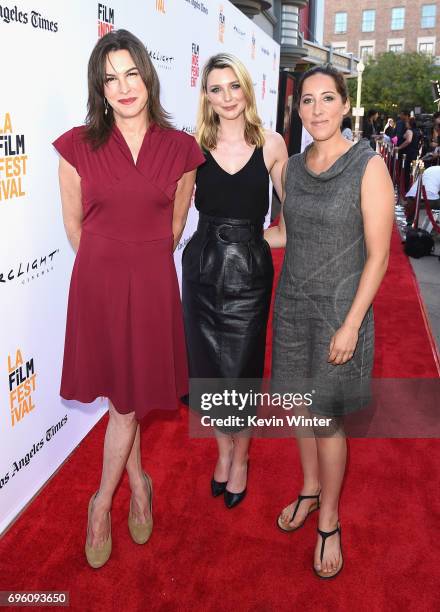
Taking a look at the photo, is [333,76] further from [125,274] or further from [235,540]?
[235,540]

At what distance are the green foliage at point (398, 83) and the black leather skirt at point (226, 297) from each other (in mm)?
42517

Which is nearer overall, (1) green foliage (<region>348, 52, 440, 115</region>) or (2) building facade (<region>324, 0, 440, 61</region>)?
(1) green foliage (<region>348, 52, 440, 115</region>)

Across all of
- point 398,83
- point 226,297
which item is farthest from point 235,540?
point 398,83

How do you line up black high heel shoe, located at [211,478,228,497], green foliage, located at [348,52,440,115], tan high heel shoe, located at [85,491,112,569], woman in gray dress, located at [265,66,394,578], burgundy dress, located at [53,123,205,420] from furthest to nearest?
green foliage, located at [348,52,440,115] → black high heel shoe, located at [211,478,228,497] → tan high heel shoe, located at [85,491,112,569] → burgundy dress, located at [53,123,205,420] → woman in gray dress, located at [265,66,394,578]

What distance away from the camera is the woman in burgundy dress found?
7.11ft

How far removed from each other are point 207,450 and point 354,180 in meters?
1.94

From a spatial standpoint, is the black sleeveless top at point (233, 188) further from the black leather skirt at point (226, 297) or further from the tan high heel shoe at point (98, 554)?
the tan high heel shoe at point (98, 554)

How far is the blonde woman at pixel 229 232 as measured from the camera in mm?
2547

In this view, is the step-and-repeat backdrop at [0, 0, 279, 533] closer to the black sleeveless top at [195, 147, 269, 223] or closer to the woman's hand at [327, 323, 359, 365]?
the black sleeveless top at [195, 147, 269, 223]

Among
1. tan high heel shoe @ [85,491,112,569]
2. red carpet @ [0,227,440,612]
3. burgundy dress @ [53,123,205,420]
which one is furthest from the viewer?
tan high heel shoe @ [85,491,112,569]

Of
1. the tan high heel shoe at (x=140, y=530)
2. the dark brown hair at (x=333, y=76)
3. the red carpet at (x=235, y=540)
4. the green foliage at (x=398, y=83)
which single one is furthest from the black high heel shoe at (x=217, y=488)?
the green foliage at (x=398, y=83)

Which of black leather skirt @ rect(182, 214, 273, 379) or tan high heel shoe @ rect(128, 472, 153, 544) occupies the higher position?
black leather skirt @ rect(182, 214, 273, 379)

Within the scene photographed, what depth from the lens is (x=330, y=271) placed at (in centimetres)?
221

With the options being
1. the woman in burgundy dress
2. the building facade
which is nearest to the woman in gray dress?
the woman in burgundy dress
